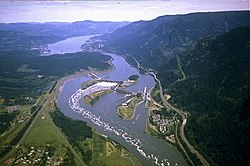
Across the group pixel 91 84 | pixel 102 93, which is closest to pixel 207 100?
pixel 102 93

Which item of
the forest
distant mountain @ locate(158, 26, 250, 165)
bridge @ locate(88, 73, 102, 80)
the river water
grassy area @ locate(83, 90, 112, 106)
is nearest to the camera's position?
the river water

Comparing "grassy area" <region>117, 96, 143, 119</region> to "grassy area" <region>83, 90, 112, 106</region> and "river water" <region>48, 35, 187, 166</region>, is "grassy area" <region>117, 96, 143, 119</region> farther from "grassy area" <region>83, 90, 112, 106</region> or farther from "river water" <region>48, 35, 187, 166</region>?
"grassy area" <region>83, 90, 112, 106</region>

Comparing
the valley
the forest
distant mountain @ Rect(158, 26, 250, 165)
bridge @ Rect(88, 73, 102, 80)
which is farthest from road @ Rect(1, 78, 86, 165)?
distant mountain @ Rect(158, 26, 250, 165)

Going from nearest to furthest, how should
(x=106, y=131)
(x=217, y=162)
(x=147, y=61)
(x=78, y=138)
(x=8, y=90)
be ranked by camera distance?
(x=217, y=162)
(x=78, y=138)
(x=106, y=131)
(x=8, y=90)
(x=147, y=61)

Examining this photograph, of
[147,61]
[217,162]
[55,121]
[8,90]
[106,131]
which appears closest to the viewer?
[217,162]

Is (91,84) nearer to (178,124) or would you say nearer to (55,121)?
(55,121)

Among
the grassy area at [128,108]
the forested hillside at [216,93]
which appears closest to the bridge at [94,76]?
the forested hillside at [216,93]

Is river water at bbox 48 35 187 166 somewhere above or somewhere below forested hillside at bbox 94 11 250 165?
below

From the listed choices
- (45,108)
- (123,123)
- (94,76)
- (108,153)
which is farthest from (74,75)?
(108,153)

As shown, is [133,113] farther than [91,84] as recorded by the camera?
No
